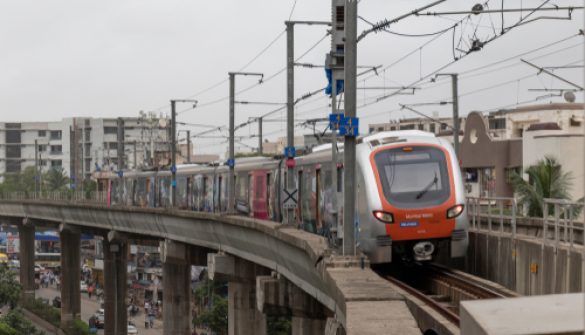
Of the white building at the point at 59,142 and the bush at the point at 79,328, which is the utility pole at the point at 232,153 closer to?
the bush at the point at 79,328

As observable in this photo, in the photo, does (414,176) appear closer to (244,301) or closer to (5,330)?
(244,301)

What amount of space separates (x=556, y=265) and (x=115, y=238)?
2334 inches

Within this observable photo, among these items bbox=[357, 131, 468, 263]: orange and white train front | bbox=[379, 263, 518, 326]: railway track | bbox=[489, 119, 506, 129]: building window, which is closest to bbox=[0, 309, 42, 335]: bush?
bbox=[489, 119, 506, 129]: building window

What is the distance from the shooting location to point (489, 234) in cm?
2412

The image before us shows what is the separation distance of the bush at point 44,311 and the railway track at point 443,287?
71.1 meters

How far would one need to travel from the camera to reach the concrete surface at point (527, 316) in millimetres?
4477

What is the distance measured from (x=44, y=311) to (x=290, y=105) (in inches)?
2651

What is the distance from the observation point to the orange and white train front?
2194cm

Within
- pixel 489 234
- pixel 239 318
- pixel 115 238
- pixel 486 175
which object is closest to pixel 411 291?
pixel 489 234

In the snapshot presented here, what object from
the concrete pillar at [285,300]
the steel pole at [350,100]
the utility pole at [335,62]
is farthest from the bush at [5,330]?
the steel pole at [350,100]

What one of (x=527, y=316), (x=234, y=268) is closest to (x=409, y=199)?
(x=527, y=316)

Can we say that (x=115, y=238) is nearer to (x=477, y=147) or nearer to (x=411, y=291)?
(x=477, y=147)

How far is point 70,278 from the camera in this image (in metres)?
91.6

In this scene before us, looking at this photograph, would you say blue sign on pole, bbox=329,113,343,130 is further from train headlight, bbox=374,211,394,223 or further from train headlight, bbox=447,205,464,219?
train headlight, bbox=447,205,464,219
